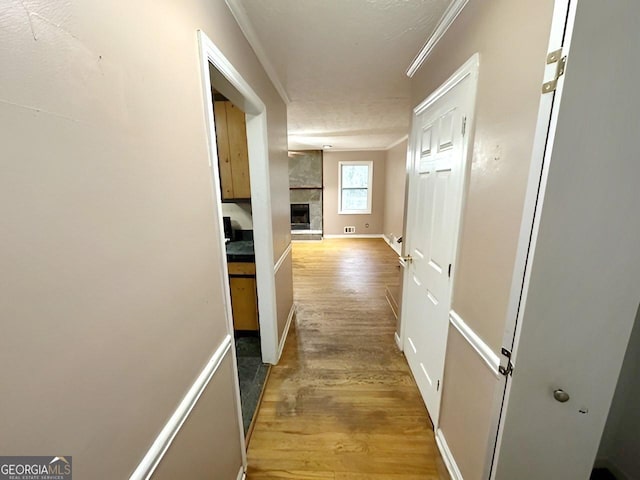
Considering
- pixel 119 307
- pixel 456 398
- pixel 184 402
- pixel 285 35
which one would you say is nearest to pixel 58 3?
pixel 119 307

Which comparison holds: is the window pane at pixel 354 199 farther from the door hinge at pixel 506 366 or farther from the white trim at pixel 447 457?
the door hinge at pixel 506 366

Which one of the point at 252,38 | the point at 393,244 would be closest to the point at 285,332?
the point at 252,38

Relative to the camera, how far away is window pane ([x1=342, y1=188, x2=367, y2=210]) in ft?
22.3

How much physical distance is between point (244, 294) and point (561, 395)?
214 cm

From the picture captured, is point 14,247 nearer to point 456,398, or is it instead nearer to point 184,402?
point 184,402

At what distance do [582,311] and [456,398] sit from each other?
80 centimetres

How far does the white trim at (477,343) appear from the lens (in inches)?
38.2

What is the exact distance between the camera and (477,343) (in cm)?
109

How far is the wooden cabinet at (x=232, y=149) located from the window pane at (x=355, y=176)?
4.67 meters

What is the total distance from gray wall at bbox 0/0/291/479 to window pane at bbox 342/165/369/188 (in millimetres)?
5943

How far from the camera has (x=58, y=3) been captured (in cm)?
45

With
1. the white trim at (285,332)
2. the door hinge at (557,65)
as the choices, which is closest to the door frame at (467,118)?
the door hinge at (557,65)

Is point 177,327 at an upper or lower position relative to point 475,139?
lower

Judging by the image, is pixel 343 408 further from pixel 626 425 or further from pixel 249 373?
pixel 626 425
